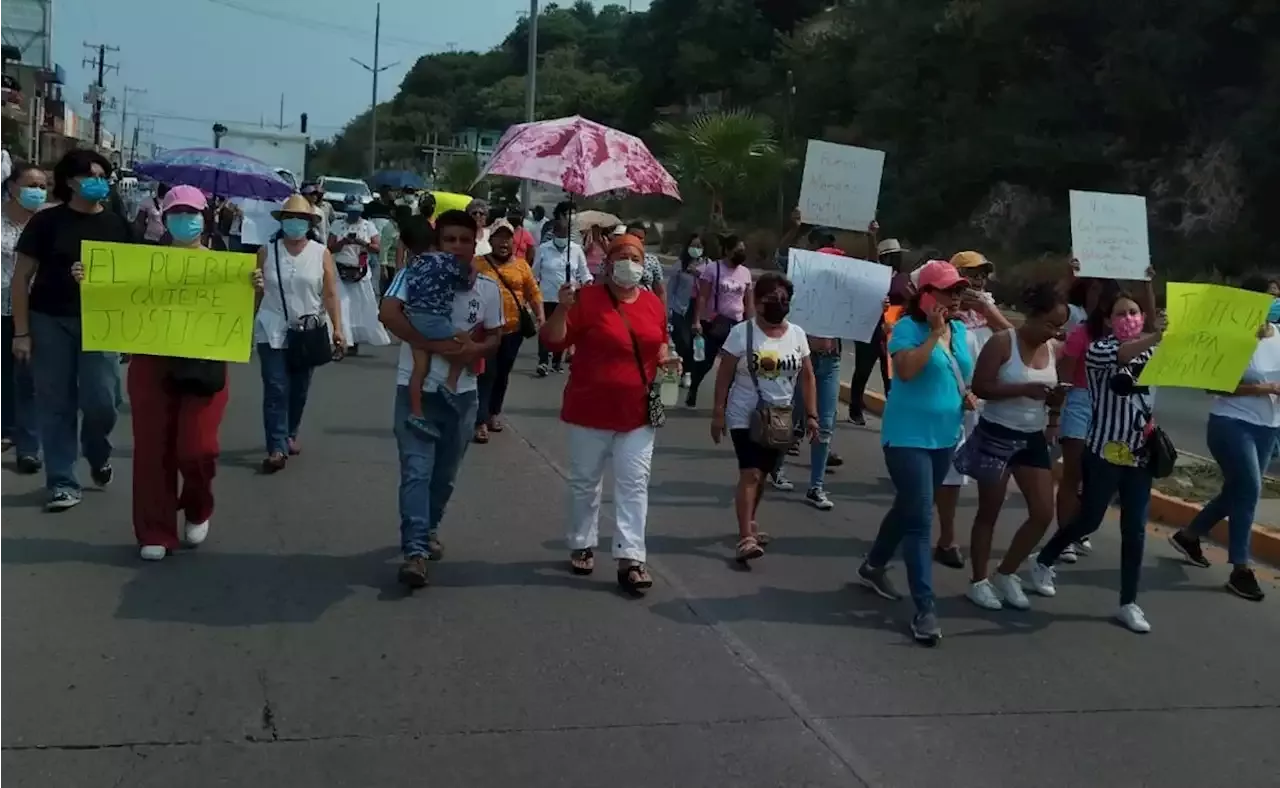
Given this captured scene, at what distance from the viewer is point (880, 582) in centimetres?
681

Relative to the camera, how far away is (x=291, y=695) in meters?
5.04

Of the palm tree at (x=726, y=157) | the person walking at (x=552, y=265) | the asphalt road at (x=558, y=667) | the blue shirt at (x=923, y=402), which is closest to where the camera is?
the asphalt road at (x=558, y=667)

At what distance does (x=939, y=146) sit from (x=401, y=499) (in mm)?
31786

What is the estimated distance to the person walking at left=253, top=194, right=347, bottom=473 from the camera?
8.78 m

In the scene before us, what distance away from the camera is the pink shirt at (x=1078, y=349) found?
7.11 metres

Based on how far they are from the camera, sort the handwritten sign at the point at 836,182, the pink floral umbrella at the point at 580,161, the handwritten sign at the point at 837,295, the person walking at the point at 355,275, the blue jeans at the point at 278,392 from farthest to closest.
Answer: the person walking at the point at 355,275 < the handwritten sign at the point at 836,182 < the blue jeans at the point at 278,392 < the pink floral umbrella at the point at 580,161 < the handwritten sign at the point at 837,295

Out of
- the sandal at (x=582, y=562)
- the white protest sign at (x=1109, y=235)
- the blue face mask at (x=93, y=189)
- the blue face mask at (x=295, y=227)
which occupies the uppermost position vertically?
the white protest sign at (x=1109, y=235)

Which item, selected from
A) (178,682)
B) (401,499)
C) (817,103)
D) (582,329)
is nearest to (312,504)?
(401,499)

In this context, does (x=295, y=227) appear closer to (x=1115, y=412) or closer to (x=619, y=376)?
(x=619, y=376)

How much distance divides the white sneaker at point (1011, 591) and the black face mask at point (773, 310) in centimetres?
168

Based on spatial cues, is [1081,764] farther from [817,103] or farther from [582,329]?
[817,103]

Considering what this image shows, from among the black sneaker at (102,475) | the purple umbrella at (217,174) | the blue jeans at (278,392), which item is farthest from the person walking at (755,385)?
the purple umbrella at (217,174)

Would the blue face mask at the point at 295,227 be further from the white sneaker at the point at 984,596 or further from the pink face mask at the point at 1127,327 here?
the pink face mask at the point at 1127,327

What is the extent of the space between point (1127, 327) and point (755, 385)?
1824 millimetres
